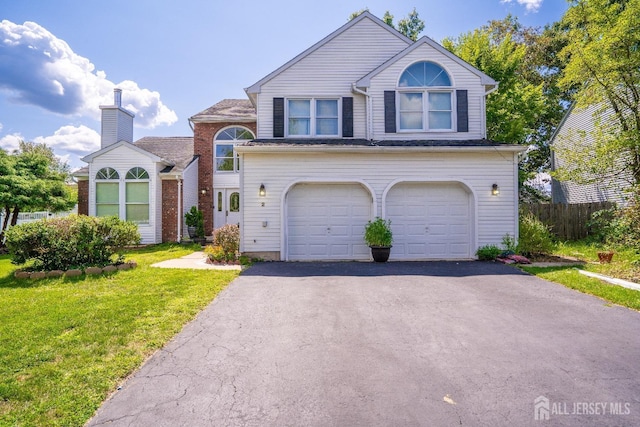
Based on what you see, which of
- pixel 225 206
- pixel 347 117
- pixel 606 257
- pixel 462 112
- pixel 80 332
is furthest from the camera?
pixel 225 206

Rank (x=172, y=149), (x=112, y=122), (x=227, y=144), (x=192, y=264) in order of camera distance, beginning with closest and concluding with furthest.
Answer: (x=192, y=264)
(x=112, y=122)
(x=227, y=144)
(x=172, y=149)

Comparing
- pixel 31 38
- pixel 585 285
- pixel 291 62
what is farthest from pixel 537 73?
pixel 31 38

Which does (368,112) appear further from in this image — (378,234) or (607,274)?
(607,274)

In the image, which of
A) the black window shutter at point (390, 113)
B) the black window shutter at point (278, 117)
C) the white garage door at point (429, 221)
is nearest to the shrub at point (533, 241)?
the white garage door at point (429, 221)

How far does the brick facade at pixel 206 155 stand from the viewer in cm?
1598

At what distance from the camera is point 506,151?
32.9ft

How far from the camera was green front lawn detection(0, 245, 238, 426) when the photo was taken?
2724 millimetres

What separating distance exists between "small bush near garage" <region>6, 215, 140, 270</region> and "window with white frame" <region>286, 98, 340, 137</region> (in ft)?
21.3

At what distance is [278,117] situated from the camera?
452 inches

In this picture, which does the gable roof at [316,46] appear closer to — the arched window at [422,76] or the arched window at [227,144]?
the arched window at [422,76]

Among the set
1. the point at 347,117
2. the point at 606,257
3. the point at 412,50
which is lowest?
the point at 606,257

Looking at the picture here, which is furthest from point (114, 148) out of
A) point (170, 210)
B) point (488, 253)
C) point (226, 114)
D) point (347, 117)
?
point (488, 253)

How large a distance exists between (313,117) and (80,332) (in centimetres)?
935

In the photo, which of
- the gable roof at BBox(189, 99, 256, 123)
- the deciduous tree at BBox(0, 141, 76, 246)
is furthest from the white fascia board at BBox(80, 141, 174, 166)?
the gable roof at BBox(189, 99, 256, 123)
